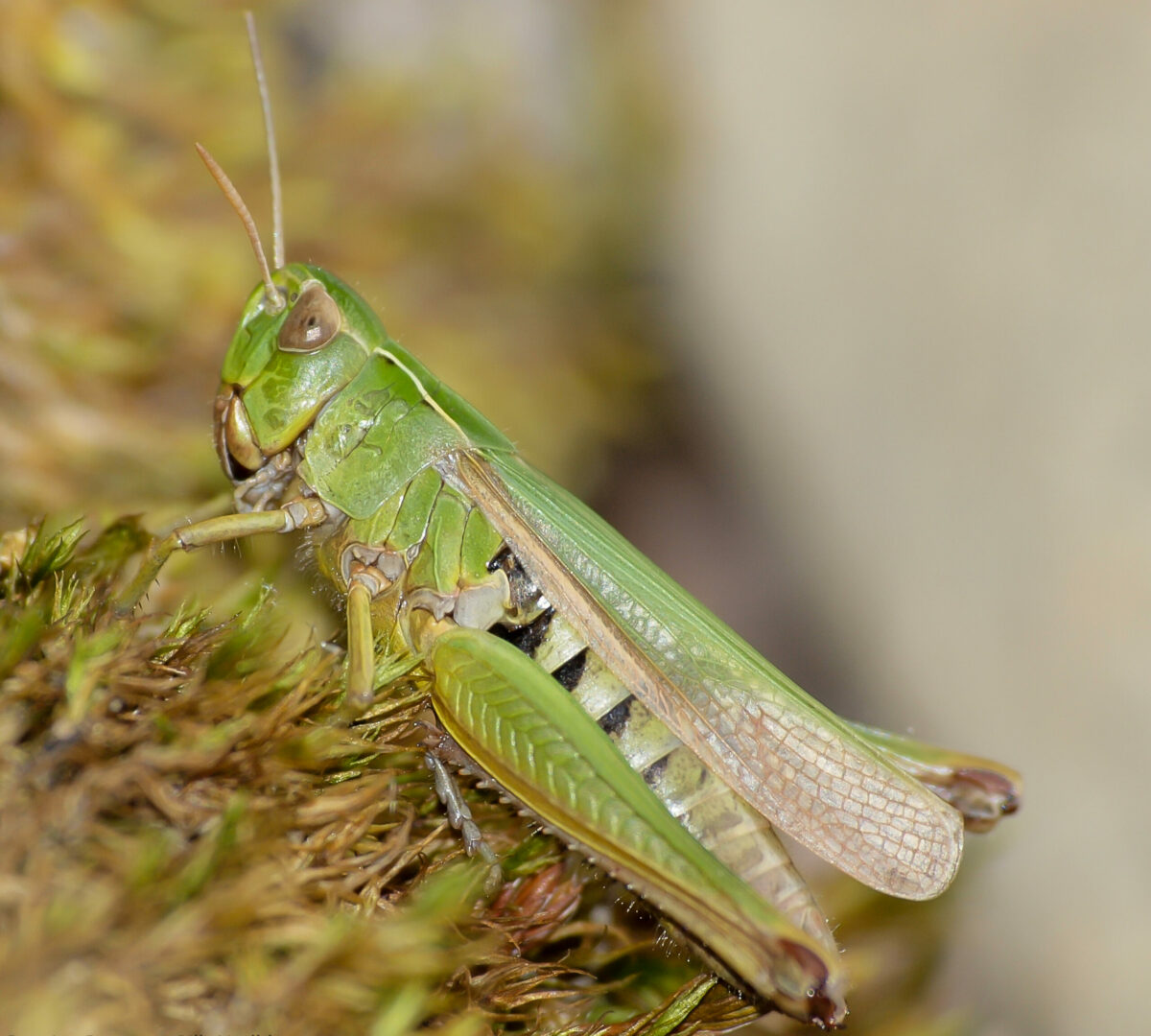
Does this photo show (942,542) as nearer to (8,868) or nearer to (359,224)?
(359,224)

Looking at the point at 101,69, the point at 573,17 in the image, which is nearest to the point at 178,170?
the point at 101,69

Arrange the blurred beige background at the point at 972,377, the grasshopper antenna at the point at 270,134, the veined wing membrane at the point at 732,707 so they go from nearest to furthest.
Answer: the veined wing membrane at the point at 732,707 < the grasshopper antenna at the point at 270,134 < the blurred beige background at the point at 972,377

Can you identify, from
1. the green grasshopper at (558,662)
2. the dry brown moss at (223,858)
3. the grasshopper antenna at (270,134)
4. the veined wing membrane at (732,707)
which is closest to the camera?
the dry brown moss at (223,858)

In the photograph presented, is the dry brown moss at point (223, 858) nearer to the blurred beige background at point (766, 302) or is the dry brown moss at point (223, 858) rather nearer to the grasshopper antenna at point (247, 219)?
the grasshopper antenna at point (247, 219)

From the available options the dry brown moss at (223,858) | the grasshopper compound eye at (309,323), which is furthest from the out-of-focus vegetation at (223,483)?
the grasshopper compound eye at (309,323)

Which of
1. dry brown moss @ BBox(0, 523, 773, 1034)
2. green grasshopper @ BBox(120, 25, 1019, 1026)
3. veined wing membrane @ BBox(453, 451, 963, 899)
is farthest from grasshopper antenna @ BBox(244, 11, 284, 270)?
dry brown moss @ BBox(0, 523, 773, 1034)

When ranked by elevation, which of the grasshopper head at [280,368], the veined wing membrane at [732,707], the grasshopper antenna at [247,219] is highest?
the grasshopper antenna at [247,219]

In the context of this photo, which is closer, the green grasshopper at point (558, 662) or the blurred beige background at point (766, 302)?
the green grasshopper at point (558, 662)

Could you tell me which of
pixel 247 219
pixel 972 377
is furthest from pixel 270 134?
pixel 972 377
